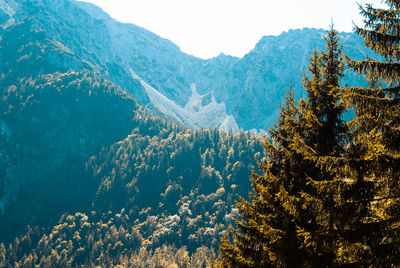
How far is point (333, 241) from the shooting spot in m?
8.52

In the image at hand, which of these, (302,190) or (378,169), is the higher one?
(378,169)

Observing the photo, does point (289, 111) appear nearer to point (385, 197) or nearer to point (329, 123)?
point (329, 123)

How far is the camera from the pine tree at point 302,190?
8945 mm

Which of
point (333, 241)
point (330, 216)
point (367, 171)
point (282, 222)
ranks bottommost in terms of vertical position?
point (282, 222)

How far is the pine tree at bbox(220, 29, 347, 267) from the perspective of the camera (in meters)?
8.95

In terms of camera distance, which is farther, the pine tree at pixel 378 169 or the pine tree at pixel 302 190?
the pine tree at pixel 302 190

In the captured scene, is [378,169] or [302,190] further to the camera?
[302,190]

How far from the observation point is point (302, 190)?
32.2ft

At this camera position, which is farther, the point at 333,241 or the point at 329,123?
the point at 329,123

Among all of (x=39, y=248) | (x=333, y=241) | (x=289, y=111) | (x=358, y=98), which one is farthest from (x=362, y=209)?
(x=39, y=248)

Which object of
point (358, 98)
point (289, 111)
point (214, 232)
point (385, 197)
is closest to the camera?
point (385, 197)

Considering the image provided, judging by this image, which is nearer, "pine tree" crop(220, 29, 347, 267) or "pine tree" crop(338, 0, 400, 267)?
"pine tree" crop(338, 0, 400, 267)

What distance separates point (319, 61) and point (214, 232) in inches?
7737

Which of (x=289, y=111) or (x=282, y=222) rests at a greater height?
(x=289, y=111)
